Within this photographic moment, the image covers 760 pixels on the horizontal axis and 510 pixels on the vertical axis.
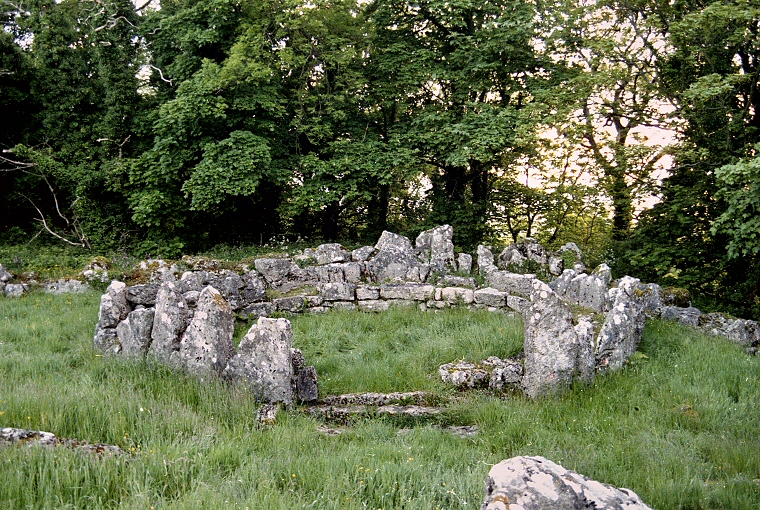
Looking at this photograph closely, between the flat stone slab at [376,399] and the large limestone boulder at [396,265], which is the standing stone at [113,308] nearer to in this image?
the flat stone slab at [376,399]

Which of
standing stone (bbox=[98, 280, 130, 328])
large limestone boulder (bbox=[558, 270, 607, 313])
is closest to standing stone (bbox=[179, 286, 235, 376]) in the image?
standing stone (bbox=[98, 280, 130, 328])

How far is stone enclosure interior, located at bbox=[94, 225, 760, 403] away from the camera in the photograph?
7508 millimetres

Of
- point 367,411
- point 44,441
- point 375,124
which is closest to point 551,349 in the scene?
point 367,411

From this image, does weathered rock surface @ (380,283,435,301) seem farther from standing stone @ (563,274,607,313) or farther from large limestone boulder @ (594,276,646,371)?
large limestone boulder @ (594,276,646,371)

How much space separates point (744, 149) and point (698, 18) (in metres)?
3.58

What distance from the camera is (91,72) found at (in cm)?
2078

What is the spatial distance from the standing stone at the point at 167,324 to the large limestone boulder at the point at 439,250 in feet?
22.9

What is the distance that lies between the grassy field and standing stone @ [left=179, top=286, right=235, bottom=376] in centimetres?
31

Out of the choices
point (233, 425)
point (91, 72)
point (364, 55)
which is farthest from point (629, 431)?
point (91, 72)

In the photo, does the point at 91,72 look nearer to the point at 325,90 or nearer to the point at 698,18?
the point at 325,90

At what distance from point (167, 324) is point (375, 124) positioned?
14584 mm

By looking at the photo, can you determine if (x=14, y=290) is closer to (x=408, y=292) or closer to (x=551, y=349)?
(x=408, y=292)

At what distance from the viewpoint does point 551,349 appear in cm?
758

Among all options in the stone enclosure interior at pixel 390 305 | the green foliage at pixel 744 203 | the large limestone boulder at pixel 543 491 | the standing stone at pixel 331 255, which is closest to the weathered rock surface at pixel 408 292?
the stone enclosure interior at pixel 390 305
